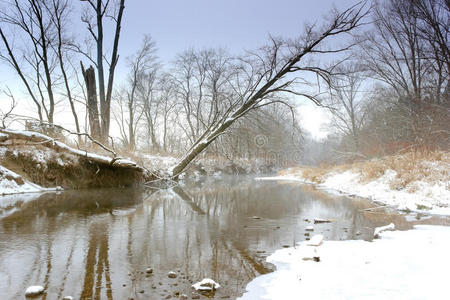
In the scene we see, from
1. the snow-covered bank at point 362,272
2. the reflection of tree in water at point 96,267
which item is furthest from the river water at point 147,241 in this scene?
the snow-covered bank at point 362,272

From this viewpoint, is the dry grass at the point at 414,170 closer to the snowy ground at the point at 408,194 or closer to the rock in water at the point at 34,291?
the snowy ground at the point at 408,194

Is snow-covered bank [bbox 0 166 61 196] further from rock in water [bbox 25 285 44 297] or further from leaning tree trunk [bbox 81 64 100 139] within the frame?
rock in water [bbox 25 285 44 297]

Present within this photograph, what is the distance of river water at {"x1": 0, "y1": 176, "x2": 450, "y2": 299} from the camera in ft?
11.1

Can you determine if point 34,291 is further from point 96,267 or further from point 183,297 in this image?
point 183,297

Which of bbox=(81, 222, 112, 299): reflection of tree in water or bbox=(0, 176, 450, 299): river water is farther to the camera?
bbox=(0, 176, 450, 299): river water

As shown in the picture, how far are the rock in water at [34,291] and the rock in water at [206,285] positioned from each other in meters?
1.52

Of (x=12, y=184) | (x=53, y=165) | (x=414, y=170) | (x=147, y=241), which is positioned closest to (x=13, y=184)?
(x=12, y=184)

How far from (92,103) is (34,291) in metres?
15.8

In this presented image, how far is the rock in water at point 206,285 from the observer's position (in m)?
3.24

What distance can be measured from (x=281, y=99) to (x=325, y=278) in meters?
12.1

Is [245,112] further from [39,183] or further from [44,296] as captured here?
[44,296]

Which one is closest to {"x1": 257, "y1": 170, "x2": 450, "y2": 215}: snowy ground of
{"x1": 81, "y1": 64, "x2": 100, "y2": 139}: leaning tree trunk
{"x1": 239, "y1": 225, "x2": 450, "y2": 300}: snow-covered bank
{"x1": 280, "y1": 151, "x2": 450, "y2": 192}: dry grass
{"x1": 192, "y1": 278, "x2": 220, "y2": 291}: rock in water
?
{"x1": 280, "y1": 151, "x2": 450, "y2": 192}: dry grass

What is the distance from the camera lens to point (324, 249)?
475 cm

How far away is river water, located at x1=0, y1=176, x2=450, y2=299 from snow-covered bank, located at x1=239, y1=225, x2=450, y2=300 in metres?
0.31
